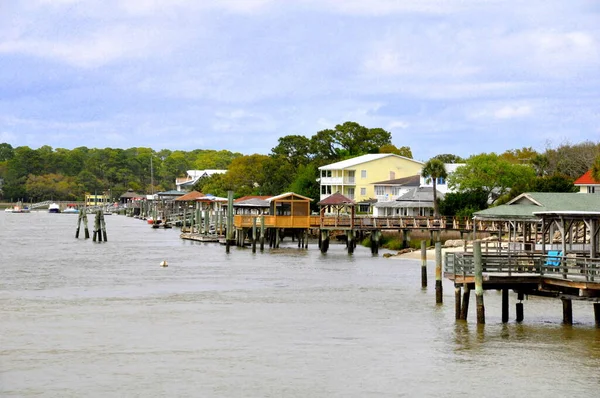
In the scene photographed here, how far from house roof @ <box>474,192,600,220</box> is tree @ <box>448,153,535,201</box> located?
53.7 metres

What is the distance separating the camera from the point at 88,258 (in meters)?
72.8

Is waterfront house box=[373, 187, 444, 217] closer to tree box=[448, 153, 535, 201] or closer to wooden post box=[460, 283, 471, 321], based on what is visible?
tree box=[448, 153, 535, 201]

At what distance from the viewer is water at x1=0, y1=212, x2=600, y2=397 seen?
88.3 feet

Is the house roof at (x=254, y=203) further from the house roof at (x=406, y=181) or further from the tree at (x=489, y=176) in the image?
the house roof at (x=406, y=181)

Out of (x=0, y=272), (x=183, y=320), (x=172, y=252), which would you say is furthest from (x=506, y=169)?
(x=183, y=320)

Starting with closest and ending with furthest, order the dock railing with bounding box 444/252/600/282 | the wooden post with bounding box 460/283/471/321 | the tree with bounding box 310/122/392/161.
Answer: the dock railing with bounding box 444/252/600/282
the wooden post with bounding box 460/283/471/321
the tree with bounding box 310/122/392/161

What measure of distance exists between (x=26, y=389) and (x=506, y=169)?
79.9 meters

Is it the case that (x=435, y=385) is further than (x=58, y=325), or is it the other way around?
(x=58, y=325)

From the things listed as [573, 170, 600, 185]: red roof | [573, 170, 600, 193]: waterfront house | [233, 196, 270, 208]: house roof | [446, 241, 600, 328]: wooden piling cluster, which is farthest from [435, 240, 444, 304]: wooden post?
[233, 196, 270, 208]: house roof

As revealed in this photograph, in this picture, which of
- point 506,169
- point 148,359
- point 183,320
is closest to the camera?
point 148,359

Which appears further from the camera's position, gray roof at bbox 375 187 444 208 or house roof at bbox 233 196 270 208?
gray roof at bbox 375 187 444 208

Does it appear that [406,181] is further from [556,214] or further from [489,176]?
[556,214]

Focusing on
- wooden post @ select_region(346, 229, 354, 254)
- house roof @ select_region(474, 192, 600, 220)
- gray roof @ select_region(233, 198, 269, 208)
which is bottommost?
wooden post @ select_region(346, 229, 354, 254)

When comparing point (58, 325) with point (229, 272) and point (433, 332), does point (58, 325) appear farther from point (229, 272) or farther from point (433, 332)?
point (229, 272)
